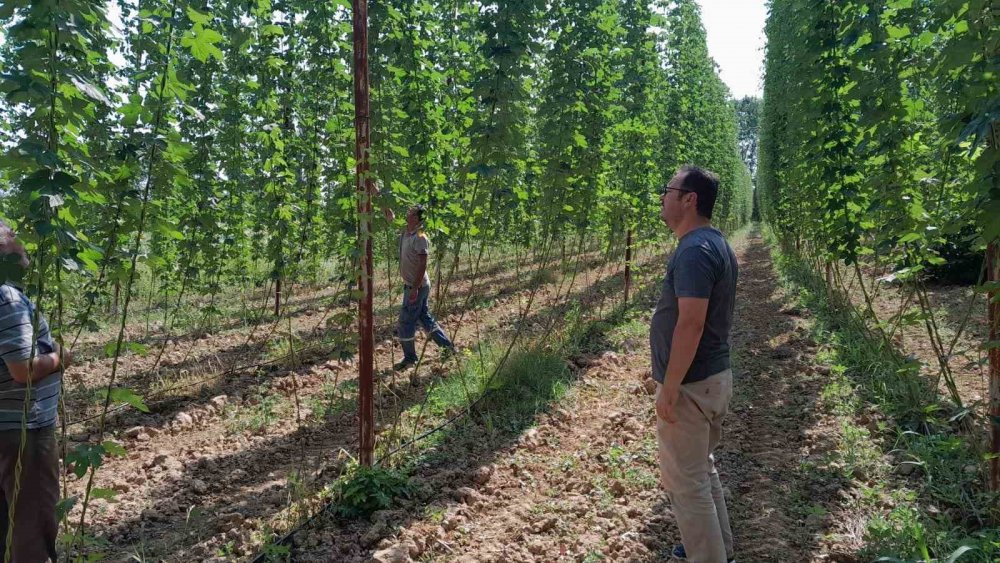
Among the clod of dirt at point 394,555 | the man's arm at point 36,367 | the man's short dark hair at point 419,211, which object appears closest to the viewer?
the man's arm at point 36,367

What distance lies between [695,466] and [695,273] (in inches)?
36.6

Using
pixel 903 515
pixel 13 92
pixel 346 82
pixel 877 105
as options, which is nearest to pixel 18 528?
pixel 13 92

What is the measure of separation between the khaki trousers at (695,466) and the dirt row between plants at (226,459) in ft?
7.37

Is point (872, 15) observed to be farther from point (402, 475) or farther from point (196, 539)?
point (196, 539)

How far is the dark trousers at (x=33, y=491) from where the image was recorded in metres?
2.72

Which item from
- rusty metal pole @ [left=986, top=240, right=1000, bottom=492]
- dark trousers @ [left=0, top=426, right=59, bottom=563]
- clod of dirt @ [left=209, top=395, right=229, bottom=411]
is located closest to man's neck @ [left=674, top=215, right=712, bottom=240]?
rusty metal pole @ [left=986, top=240, right=1000, bottom=492]

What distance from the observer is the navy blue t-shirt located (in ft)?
8.96

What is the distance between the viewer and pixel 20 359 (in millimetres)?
2537

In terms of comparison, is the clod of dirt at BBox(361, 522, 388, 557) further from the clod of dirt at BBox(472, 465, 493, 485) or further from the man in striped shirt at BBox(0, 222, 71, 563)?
the man in striped shirt at BBox(0, 222, 71, 563)

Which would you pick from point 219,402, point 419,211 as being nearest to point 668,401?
point 419,211

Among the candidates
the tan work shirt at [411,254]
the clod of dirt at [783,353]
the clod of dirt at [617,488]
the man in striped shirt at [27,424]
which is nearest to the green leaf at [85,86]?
Result: the man in striped shirt at [27,424]

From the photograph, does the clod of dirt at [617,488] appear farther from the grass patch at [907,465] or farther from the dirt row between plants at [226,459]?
the dirt row between plants at [226,459]

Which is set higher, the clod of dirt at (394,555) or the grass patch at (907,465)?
the grass patch at (907,465)

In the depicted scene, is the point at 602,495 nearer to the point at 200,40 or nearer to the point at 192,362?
the point at 200,40
